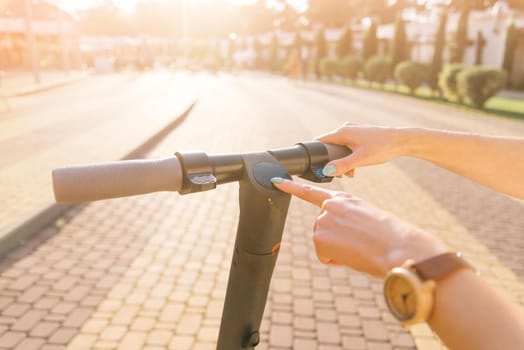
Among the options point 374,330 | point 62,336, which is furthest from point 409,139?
point 62,336

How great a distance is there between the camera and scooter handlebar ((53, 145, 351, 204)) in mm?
1043

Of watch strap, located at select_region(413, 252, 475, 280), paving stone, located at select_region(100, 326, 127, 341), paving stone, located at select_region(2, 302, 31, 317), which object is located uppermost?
watch strap, located at select_region(413, 252, 475, 280)

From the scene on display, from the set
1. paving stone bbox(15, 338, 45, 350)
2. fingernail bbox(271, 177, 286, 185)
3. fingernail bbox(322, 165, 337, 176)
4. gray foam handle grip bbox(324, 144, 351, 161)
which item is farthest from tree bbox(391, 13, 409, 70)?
fingernail bbox(271, 177, 286, 185)

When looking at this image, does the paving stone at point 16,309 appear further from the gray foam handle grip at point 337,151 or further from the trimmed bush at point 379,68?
the trimmed bush at point 379,68

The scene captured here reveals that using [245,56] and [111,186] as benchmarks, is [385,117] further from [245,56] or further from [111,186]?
[245,56]

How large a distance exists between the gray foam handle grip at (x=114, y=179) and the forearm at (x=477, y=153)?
85cm

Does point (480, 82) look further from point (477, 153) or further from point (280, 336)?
point (477, 153)

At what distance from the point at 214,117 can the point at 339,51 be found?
1071 inches

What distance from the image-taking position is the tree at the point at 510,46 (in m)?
30.1

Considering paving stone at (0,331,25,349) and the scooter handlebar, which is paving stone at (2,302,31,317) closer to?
paving stone at (0,331,25,349)

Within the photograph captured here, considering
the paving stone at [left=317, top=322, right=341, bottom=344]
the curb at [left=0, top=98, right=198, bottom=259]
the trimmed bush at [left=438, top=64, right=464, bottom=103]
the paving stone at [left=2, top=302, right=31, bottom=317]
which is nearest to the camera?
the paving stone at [left=317, top=322, right=341, bottom=344]

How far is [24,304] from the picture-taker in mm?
4133

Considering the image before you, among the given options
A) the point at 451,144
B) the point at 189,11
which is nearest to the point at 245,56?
the point at 189,11

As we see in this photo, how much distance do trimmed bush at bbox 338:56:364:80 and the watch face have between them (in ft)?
113
